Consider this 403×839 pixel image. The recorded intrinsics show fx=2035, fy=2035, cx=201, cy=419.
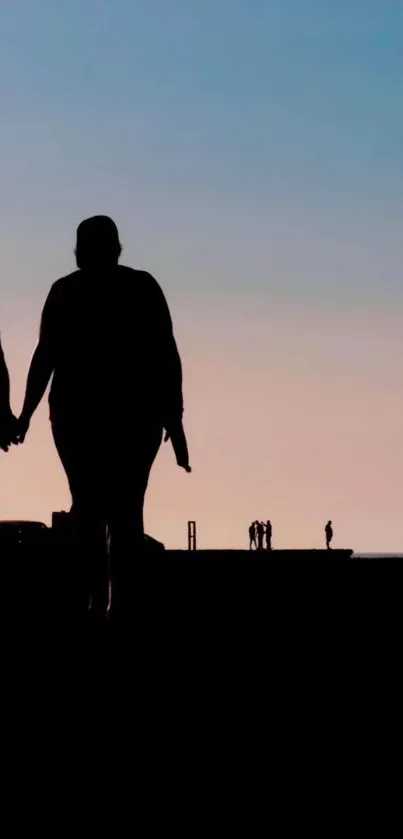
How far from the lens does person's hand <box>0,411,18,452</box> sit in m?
10.3

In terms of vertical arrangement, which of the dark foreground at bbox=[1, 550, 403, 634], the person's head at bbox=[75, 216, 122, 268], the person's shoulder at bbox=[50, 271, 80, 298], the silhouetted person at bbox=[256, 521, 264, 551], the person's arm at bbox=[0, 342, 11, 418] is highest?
the silhouetted person at bbox=[256, 521, 264, 551]

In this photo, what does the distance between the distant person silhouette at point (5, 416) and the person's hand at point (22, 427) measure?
0.04m

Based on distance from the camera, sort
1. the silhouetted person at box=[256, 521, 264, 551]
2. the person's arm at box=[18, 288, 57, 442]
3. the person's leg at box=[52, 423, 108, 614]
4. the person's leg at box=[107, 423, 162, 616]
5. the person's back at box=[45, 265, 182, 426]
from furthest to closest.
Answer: the silhouetted person at box=[256, 521, 264, 551] < the person's arm at box=[18, 288, 57, 442] < the person's back at box=[45, 265, 182, 426] < the person's leg at box=[52, 423, 108, 614] < the person's leg at box=[107, 423, 162, 616]

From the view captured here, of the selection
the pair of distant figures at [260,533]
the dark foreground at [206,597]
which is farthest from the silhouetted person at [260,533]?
the dark foreground at [206,597]

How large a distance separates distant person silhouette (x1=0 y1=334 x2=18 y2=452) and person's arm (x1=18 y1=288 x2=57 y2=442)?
19.9 inches

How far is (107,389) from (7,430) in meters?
1.13

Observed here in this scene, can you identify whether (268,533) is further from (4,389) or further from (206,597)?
(4,389)

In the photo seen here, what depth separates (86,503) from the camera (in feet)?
30.5

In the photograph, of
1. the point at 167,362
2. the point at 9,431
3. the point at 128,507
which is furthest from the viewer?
the point at 9,431

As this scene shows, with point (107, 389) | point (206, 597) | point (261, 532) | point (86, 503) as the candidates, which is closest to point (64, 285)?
point (107, 389)

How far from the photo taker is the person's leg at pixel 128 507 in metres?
9.12

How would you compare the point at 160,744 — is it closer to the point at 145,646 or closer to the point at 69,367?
the point at 145,646

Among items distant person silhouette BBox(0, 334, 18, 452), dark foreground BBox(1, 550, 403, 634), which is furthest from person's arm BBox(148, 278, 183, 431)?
distant person silhouette BBox(0, 334, 18, 452)

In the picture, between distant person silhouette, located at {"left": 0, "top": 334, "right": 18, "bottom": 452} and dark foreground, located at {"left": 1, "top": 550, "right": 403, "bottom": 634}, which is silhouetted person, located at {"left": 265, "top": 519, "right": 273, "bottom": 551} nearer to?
dark foreground, located at {"left": 1, "top": 550, "right": 403, "bottom": 634}
